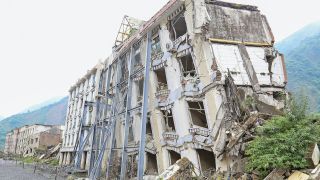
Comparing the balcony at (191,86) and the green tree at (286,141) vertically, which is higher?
the balcony at (191,86)

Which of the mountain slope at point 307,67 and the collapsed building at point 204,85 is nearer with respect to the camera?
the collapsed building at point 204,85

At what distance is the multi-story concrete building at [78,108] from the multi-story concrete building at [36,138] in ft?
51.0

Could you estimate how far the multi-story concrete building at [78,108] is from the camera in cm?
2761

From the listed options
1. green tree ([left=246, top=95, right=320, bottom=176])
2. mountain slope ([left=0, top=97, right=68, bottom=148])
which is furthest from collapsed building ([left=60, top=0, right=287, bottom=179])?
mountain slope ([left=0, top=97, right=68, bottom=148])

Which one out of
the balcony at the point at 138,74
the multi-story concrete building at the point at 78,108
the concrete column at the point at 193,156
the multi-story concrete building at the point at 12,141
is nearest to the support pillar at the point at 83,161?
the multi-story concrete building at the point at 78,108

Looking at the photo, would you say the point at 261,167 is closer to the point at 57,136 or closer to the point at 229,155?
the point at 229,155

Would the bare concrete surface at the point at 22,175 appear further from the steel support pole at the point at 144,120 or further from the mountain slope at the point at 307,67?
the mountain slope at the point at 307,67

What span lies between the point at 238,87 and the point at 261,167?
4.74 meters

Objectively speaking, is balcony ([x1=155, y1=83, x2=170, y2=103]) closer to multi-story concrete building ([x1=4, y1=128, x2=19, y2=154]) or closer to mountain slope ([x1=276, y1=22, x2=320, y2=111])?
mountain slope ([x1=276, y1=22, x2=320, y2=111])

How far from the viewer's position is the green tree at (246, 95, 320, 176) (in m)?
8.21

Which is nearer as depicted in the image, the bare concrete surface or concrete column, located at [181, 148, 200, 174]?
concrete column, located at [181, 148, 200, 174]

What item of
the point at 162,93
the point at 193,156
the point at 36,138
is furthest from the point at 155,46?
the point at 36,138

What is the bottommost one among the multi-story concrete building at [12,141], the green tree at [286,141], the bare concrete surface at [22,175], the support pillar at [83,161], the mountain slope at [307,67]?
the bare concrete surface at [22,175]

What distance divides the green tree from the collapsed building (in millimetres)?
1181
